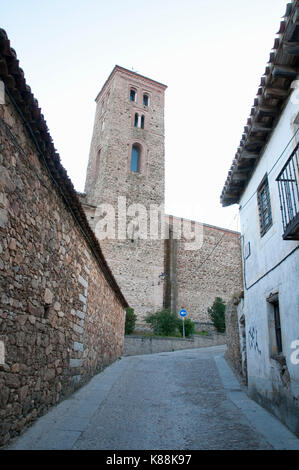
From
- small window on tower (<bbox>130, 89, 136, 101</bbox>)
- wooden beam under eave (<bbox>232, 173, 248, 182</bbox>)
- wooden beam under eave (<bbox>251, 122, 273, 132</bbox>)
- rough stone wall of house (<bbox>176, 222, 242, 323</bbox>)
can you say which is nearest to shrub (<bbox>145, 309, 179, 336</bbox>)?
rough stone wall of house (<bbox>176, 222, 242, 323</bbox>)

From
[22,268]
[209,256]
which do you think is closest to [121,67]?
[209,256]

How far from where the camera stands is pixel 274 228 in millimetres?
5754

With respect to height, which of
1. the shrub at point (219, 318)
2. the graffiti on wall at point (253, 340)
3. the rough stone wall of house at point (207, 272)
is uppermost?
the rough stone wall of house at point (207, 272)

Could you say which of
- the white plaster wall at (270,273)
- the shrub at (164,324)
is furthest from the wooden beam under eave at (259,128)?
the shrub at (164,324)

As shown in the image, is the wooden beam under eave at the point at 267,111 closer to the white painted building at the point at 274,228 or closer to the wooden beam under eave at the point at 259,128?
the white painted building at the point at 274,228

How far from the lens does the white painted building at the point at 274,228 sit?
4719mm

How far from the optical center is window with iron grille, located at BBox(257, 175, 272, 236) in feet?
20.4

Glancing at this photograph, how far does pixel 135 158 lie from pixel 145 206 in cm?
406

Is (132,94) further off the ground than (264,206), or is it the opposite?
(132,94)

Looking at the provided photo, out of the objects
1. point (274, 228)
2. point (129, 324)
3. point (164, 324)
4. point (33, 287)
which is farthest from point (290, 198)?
point (164, 324)

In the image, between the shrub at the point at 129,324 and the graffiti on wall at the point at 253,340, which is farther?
the shrub at the point at 129,324

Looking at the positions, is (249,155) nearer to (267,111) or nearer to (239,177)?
(239,177)

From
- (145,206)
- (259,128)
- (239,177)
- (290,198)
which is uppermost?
(145,206)

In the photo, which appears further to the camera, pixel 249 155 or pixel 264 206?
pixel 249 155
